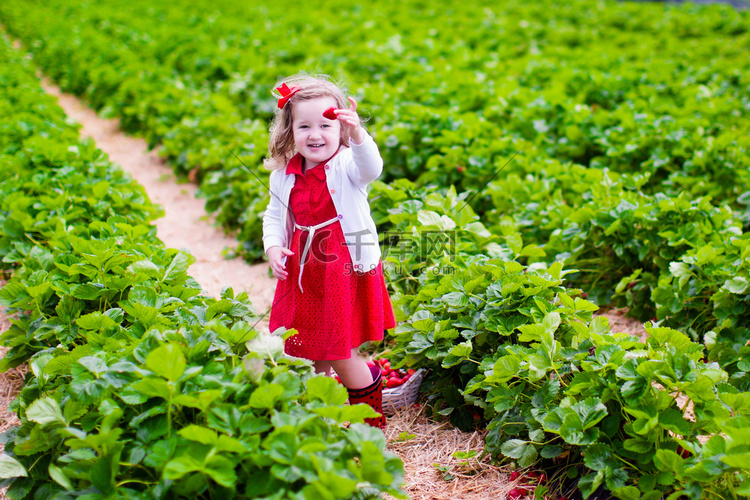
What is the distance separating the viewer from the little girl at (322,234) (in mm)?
2033

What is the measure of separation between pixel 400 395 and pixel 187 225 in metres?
2.72

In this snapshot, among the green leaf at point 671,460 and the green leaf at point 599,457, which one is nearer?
the green leaf at point 671,460

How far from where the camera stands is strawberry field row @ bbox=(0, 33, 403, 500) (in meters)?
1.44

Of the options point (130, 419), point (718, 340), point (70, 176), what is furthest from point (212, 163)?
point (718, 340)

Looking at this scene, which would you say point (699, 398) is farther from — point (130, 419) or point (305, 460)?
point (130, 419)

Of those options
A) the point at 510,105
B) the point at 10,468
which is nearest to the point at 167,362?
the point at 10,468

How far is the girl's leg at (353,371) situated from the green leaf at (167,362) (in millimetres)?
746

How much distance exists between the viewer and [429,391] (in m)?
2.47

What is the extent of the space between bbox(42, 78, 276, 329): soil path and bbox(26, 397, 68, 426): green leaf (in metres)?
1.27

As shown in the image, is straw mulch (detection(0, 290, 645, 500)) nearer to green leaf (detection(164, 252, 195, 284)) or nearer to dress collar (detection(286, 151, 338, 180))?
green leaf (detection(164, 252, 195, 284))

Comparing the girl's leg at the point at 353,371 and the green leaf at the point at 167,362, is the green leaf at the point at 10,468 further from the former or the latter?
the girl's leg at the point at 353,371

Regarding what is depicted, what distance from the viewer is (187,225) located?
4.57 meters

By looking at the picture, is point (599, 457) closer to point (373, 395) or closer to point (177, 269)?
point (373, 395)

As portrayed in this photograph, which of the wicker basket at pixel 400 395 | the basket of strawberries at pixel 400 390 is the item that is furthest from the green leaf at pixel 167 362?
the wicker basket at pixel 400 395
